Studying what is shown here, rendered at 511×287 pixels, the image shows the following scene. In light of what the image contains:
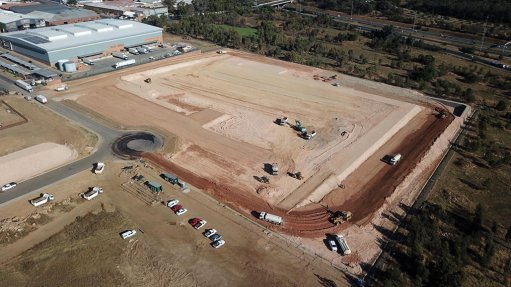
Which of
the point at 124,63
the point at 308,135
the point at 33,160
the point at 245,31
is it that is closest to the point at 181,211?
the point at 33,160

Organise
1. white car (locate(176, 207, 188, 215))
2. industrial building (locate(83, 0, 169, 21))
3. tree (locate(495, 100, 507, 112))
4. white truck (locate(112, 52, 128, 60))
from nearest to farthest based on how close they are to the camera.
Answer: white car (locate(176, 207, 188, 215)) < tree (locate(495, 100, 507, 112)) < white truck (locate(112, 52, 128, 60)) < industrial building (locate(83, 0, 169, 21))

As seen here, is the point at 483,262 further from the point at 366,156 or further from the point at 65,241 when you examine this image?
the point at 65,241

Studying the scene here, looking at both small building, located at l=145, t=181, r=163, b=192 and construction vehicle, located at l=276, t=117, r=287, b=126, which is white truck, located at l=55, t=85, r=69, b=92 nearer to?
small building, located at l=145, t=181, r=163, b=192

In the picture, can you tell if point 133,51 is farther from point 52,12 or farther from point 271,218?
point 271,218

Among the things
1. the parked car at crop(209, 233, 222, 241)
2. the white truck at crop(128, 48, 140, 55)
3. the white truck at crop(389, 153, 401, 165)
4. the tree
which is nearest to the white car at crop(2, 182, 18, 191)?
the parked car at crop(209, 233, 222, 241)

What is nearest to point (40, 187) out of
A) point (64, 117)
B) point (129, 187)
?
point (129, 187)

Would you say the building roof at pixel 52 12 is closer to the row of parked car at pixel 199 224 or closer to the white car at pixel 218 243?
the row of parked car at pixel 199 224
